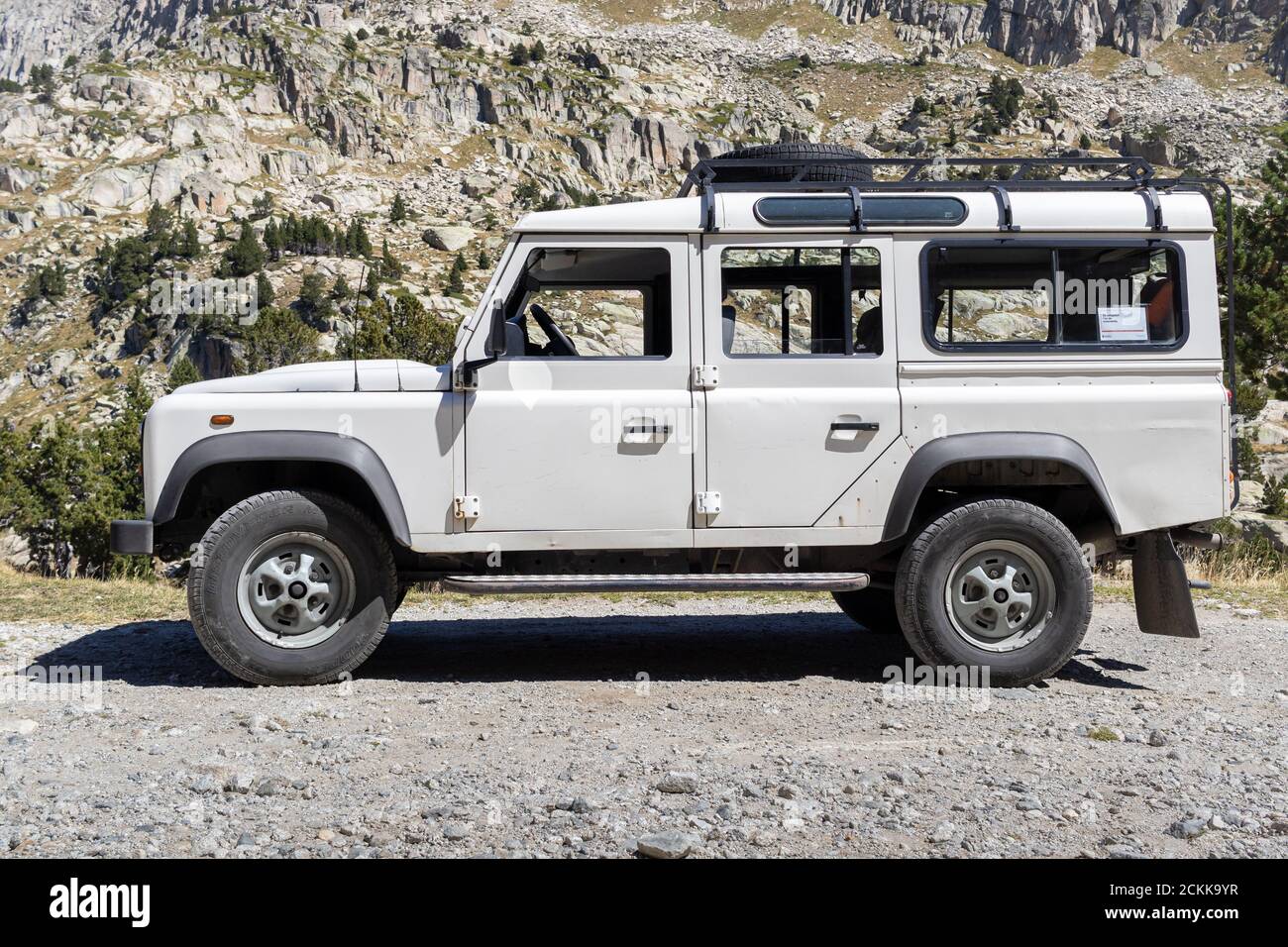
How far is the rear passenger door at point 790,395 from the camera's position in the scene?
19.5 feet

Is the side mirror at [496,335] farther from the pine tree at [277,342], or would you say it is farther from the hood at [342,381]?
the pine tree at [277,342]

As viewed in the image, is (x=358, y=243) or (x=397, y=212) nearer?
(x=358, y=243)

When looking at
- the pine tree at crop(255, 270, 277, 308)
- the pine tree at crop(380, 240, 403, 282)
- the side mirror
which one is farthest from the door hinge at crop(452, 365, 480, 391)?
the pine tree at crop(380, 240, 403, 282)

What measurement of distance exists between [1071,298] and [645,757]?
150 inches

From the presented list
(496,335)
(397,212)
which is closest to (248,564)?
(496,335)

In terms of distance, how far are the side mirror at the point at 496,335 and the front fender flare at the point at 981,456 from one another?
2.43m

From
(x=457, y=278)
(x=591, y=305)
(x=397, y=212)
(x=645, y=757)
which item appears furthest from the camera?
(x=397, y=212)

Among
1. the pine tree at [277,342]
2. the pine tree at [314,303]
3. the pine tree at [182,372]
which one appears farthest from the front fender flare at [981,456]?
the pine tree at [314,303]

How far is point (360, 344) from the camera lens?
89.2 ft

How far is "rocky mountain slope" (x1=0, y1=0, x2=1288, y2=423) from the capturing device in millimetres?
104500

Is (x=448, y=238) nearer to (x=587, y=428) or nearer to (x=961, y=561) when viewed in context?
(x=587, y=428)

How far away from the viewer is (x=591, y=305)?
21.1 feet

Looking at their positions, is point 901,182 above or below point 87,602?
above
